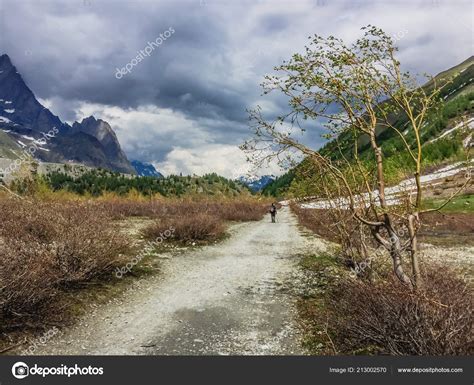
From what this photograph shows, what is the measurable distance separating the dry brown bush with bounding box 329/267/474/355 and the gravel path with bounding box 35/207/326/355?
1.20 m

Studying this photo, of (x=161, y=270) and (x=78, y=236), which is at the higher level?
(x=78, y=236)

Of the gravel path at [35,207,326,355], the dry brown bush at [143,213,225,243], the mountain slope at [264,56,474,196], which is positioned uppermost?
the mountain slope at [264,56,474,196]

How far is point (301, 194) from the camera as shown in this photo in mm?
14953

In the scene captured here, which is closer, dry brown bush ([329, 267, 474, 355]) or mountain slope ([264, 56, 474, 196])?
dry brown bush ([329, 267, 474, 355])

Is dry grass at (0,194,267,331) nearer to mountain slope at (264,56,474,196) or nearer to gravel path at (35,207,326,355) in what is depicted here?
gravel path at (35,207,326,355)

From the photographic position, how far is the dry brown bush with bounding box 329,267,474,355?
544 cm

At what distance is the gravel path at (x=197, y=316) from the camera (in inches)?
273

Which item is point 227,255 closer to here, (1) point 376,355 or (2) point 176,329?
(2) point 176,329

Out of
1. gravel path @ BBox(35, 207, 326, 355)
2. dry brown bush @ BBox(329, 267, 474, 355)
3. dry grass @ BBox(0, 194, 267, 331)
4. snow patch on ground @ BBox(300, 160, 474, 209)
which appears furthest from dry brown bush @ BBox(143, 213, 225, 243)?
dry brown bush @ BBox(329, 267, 474, 355)

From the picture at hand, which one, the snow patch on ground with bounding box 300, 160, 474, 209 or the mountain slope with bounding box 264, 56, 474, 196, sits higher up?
the mountain slope with bounding box 264, 56, 474, 196

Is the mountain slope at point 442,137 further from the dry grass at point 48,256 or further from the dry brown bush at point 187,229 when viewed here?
the dry grass at point 48,256

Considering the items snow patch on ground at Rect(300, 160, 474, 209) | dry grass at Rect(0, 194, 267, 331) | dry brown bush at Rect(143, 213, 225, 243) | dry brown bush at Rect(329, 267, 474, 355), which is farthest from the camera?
dry brown bush at Rect(143, 213, 225, 243)

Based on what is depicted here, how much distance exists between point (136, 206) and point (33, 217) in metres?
24.0

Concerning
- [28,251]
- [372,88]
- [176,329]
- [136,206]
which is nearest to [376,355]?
[176,329]
